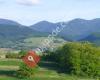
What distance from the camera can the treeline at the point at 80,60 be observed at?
233ft

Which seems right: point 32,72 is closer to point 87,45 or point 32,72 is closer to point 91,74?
point 91,74

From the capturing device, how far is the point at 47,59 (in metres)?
92.1

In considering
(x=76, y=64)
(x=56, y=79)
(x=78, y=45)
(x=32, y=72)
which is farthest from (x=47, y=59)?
(x=56, y=79)

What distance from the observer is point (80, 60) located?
72.8 metres

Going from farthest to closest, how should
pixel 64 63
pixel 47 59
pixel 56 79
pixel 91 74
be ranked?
pixel 47 59
pixel 64 63
pixel 91 74
pixel 56 79

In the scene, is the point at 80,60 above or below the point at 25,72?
above

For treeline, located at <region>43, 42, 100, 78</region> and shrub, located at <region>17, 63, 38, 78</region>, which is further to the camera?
treeline, located at <region>43, 42, 100, 78</region>

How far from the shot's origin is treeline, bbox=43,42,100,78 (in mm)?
71000

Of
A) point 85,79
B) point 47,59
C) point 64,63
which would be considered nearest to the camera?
point 85,79

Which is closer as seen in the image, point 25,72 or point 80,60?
point 25,72

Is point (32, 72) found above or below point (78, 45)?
below

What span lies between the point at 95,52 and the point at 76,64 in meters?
6.51

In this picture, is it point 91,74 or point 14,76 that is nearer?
point 14,76

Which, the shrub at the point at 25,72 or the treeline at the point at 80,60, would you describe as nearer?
the shrub at the point at 25,72
